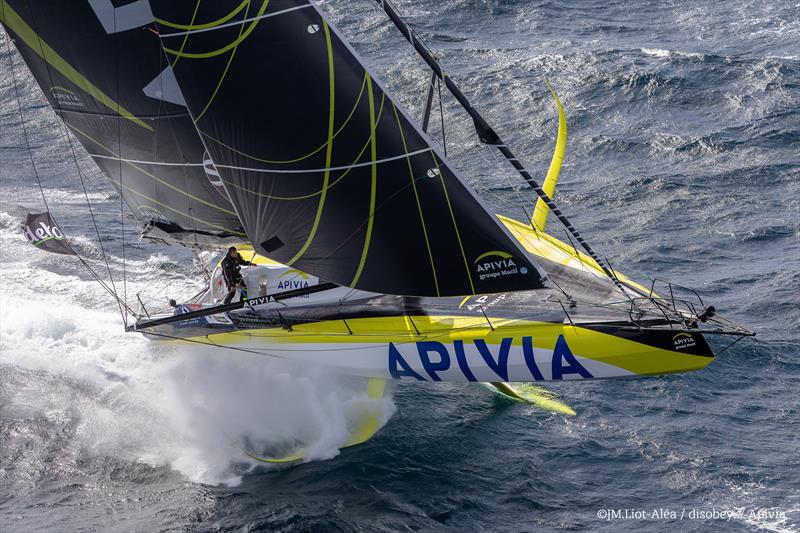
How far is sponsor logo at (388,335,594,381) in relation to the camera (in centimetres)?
1661

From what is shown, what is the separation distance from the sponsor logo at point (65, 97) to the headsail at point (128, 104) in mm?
22

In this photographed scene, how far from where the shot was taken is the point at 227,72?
15.8m

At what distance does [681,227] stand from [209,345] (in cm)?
1334

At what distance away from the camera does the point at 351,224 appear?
53.6 ft

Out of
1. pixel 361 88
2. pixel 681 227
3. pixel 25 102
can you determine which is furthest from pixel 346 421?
pixel 25 102

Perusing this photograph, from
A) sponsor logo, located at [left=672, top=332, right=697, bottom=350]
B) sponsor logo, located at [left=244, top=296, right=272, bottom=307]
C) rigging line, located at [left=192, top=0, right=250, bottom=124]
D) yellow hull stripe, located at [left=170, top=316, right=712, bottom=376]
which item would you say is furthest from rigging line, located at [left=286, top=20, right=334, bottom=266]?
sponsor logo, located at [left=672, top=332, right=697, bottom=350]

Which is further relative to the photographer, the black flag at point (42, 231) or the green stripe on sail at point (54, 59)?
the black flag at point (42, 231)

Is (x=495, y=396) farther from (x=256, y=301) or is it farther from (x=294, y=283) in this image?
(x=256, y=301)

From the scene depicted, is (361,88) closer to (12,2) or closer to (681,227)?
(12,2)

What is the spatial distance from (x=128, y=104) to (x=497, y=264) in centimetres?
882

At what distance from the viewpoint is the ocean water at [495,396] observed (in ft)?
54.1

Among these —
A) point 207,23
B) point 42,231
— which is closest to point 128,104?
point 42,231

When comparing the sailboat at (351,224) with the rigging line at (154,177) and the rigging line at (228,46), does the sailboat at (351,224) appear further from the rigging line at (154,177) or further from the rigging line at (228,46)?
the rigging line at (154,177)

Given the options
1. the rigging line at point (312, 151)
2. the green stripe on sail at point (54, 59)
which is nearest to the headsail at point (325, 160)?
the rigging line at point (312, 151)
